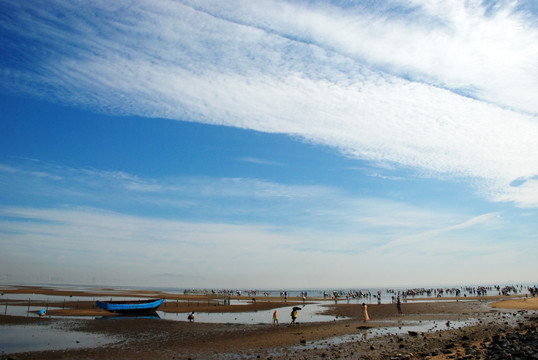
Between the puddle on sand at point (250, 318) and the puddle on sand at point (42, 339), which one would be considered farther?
the puddle on sand at point (250, 318)

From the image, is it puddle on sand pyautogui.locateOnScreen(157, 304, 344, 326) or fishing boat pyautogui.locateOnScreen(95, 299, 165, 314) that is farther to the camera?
fishing boat pyautogui.locateOnScreen(95, 299, 165, 314)

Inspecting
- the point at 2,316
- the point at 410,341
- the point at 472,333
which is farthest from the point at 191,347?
the point at 2,316

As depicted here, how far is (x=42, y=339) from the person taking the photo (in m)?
27.1

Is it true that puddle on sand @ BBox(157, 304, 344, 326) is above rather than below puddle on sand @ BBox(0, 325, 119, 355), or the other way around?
below

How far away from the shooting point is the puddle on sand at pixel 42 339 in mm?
23595

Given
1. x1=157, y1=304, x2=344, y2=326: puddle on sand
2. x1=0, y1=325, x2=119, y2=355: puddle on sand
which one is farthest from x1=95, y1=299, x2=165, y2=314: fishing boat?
x1=0, y1=325, x2=119, y2=355: puddle on sand

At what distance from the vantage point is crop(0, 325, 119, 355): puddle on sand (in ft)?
77.4

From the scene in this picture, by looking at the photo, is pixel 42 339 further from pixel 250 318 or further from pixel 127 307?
pixel 250 318

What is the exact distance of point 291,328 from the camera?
3222 cm

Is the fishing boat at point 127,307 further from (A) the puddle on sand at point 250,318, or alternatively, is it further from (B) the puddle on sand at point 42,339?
(B) the puddle on sand at point 42,339

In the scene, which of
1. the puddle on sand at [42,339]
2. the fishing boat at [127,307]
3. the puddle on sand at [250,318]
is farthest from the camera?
the fishing boat at [127,307]

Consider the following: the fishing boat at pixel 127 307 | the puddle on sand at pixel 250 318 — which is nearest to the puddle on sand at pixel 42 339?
the fishing boat at pixel 127 307

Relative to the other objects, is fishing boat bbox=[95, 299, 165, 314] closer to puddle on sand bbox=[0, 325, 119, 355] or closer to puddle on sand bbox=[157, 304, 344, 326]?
puddle on sand bbox=[157, 304, 344, 326]

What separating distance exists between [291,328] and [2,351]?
22.1 meters
